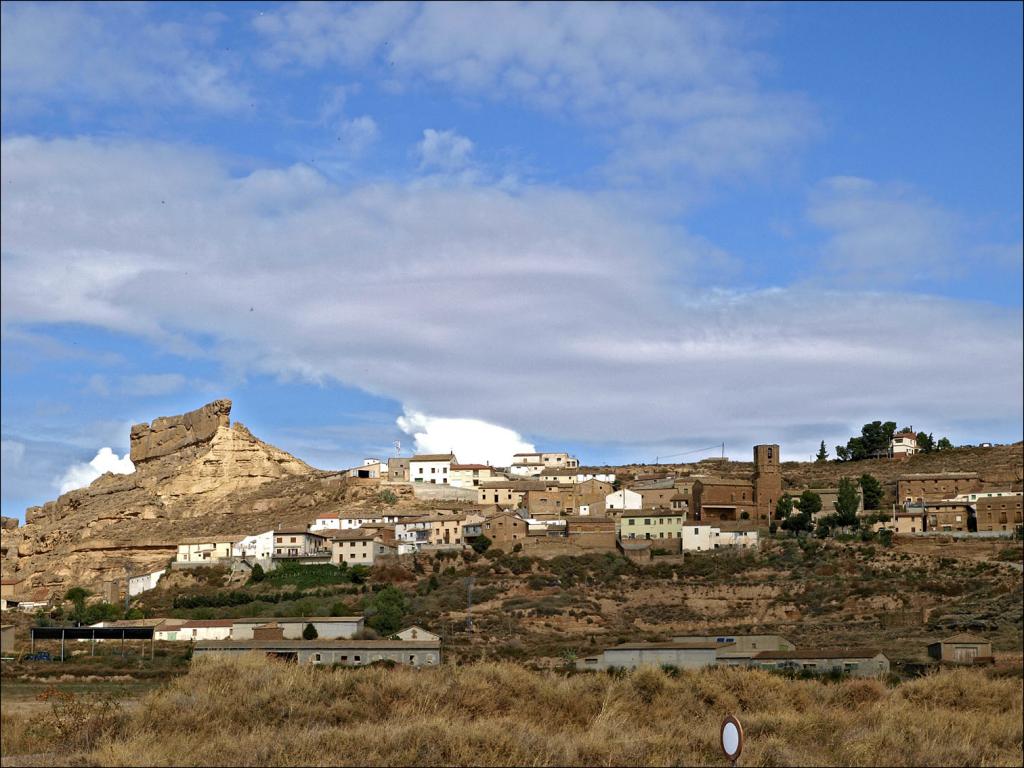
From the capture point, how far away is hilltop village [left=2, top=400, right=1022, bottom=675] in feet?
131

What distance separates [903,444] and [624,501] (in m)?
22.6

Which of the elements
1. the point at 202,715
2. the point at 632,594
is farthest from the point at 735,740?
the point at 632,594

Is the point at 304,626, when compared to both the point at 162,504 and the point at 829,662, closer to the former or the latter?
the point at 829,662

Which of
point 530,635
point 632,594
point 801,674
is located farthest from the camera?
point 632,594

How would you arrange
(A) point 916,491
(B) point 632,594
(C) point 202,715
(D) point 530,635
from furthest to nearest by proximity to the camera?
(A) point 916,491 < (B) point 632,594 < (D) point 530,635 < (C) point 202,715

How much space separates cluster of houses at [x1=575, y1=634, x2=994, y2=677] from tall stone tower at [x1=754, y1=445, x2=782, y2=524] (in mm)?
24872

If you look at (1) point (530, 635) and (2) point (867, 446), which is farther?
(2) point (867, 446)

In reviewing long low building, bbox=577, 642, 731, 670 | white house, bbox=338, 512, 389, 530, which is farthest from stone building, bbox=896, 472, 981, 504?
long low building, bbox=577, 642, 731, 670

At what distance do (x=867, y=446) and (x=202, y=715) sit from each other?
208ft

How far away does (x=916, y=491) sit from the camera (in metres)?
56.2

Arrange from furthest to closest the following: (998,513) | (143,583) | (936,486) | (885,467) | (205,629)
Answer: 1. (885,467)
2. (936,486)
3. (143,583)
4. (998,513)
5. (205,629)

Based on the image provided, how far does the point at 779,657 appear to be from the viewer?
29312mm

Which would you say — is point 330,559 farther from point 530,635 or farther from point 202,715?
point 202,715

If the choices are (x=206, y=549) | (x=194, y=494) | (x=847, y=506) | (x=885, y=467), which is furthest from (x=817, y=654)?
(x=194, y=494)
